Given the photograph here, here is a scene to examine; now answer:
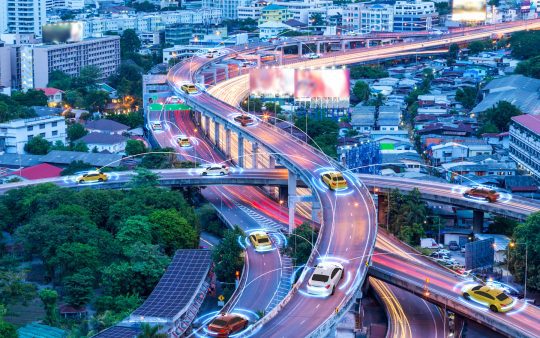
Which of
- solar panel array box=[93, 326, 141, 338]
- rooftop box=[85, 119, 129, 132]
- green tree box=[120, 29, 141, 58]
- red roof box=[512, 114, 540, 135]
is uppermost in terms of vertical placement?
green tree box=[120, 29, 141, 58]

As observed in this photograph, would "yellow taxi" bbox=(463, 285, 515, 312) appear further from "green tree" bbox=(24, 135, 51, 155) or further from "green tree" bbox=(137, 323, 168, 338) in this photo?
"green tree" bbox=(24, 135, 51, 155)

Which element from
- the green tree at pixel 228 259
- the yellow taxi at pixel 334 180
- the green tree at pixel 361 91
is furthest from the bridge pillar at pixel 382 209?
the green tree at pixel 361 91

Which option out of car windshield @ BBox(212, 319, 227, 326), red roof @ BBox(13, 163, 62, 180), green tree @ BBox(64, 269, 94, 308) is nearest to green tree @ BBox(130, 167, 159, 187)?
red roof @ BBox(13, 163, 62, 180)

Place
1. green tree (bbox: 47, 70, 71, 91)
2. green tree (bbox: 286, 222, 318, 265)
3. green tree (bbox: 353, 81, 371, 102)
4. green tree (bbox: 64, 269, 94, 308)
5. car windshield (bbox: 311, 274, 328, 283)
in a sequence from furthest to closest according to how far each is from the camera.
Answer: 1. green tree (bbox: 47, 70, 71, 91)
2. green tree (bbox: 353, 81, 371, 102)
3. green tree (bbox: 286, 222, 318, 265)
4. green tree (bbox: 64, 269, 94, 308)
5. car windshield (bbox: 311, 274, 328, 283)

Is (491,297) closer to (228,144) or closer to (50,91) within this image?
(228,144)

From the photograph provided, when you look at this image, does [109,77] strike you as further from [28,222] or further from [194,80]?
[28,222]

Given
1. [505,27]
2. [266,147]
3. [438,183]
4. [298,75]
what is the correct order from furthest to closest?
[505,27] → [298,75] → [266,147] → [438,183]

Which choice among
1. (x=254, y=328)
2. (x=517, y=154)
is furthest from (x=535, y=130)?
(x=254, y=328)
